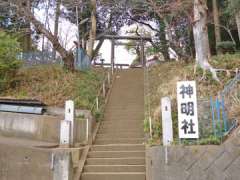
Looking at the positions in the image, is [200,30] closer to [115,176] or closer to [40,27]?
[115,176]

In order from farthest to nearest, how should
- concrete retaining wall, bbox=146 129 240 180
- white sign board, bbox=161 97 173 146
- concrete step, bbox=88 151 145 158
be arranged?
concrete step, bbox=88 151 145 158, white sign board, bbox=161 97 173 146, concrete retaining wall, bbox=146 129 240 180

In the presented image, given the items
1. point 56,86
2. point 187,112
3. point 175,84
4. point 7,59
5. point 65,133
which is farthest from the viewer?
point 56,86

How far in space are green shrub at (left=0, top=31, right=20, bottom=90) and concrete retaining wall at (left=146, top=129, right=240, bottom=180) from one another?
27.8 feet

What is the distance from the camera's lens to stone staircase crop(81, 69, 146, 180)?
9.37 metres

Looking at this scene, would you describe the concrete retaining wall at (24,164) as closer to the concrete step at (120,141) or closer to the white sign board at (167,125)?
the concrete step at (120,141)

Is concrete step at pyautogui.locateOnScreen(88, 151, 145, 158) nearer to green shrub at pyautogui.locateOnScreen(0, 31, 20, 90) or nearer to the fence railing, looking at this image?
the fence railing

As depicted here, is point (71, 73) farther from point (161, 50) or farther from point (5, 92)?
point (161, 50)

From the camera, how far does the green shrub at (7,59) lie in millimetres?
14312

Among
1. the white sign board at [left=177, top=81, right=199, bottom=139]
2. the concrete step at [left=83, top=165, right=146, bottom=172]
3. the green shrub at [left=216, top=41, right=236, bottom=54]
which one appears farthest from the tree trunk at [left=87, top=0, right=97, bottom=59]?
the white sign board at [left=177, top=81, right=199, bottom=139]


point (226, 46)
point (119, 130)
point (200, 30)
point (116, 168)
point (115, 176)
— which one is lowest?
point (115, 176)

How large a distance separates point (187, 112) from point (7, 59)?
8964mm

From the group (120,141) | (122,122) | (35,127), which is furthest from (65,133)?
(122,122)

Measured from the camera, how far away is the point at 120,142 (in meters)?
11.2

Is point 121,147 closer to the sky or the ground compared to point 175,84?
closer to the ground
